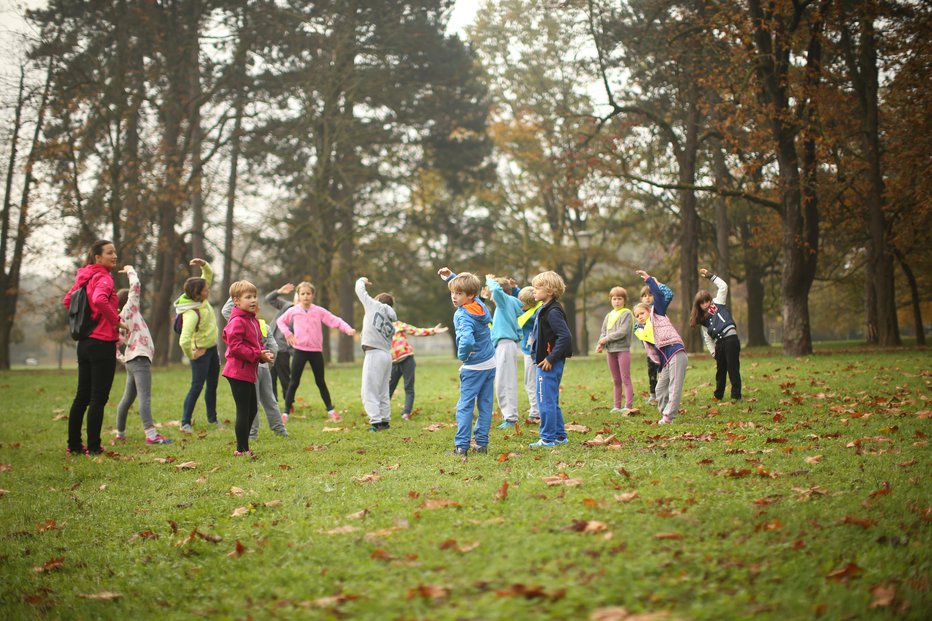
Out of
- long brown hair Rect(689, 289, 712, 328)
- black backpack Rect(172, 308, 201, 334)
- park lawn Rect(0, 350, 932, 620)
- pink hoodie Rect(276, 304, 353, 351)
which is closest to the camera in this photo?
park lawn Rect(0, 350, 932, 620)

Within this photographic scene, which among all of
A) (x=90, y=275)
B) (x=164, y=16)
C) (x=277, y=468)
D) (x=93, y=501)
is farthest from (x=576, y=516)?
(x=164, y=16)

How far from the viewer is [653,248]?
35.1 m

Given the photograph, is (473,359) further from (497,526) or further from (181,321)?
(181,321)

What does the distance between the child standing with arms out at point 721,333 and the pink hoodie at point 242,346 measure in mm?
6303

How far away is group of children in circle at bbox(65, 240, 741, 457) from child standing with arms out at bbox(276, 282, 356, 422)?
0.06 ft

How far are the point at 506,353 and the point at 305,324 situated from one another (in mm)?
3373

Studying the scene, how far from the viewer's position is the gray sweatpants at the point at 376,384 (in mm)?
10438

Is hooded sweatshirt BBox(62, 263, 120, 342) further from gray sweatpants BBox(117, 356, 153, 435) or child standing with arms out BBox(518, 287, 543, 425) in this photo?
child standing with arms out BBox(518, 287, 543, 425)

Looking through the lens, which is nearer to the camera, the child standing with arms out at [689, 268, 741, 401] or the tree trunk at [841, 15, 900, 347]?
the child standing with arms out at [689, 268, 741, 401]

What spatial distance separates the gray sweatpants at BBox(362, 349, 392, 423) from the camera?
34.2 ft

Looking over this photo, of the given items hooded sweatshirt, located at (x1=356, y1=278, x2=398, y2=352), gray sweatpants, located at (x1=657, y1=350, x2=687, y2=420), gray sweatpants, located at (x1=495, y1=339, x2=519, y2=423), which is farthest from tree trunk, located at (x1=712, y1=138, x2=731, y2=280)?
hooded sweatshirt, located at (x1=356, y1=278, x2=398, y2=352)

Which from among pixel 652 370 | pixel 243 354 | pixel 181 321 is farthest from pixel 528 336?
pixel 181 321

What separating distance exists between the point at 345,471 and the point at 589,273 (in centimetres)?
3172

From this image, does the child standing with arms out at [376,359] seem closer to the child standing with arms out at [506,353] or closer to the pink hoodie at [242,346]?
the child standing with arms out at [506,353]
